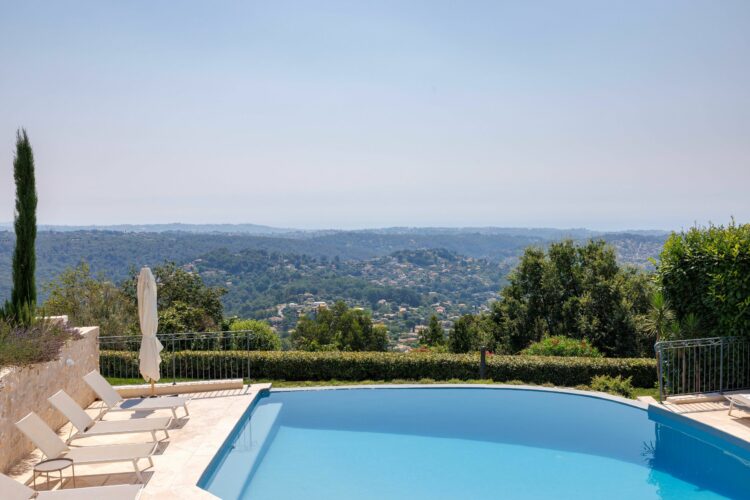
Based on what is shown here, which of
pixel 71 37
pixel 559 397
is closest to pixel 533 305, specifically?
pixel 559 397

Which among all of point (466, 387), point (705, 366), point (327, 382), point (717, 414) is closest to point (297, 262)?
point (327, 382)

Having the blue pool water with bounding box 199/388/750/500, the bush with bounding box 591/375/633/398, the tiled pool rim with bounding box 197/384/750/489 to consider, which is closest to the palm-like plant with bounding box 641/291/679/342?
the bush with bounding box 591/375/633/398

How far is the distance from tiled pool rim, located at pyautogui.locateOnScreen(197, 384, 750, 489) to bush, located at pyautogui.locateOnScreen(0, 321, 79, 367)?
327 centimetres

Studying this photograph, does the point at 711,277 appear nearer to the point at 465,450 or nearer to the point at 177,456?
the point at 465,450

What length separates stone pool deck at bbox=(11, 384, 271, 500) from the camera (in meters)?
7.28

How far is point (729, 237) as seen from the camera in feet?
36.9

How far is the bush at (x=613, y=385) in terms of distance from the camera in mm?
12250

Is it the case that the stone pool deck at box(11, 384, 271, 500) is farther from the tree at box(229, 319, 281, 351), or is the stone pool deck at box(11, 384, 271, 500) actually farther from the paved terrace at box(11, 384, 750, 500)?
the tree at box(229, 319, 281, 351)

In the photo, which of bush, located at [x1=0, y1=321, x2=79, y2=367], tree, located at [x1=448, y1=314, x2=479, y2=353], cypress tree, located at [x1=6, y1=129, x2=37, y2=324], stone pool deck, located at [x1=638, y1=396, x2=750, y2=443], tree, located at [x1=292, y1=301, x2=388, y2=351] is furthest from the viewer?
tree, located at [x1=292, y1=301, x2=388, y2=351]

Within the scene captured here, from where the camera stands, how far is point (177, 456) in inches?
330

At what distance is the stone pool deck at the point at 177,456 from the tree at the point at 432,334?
16626 millimetres

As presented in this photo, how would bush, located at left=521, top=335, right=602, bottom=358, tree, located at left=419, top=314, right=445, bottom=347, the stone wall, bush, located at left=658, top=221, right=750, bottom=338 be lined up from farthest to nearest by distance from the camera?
tree, located at left=419, top=314, right=445, bottom=347 < bush, located at left=521, top=335, right=602, bottom=358 < bush, located at left=658, top=221, right=750, bottom=338 < the stone wall

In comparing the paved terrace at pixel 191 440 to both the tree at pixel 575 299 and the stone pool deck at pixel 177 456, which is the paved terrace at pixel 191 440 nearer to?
the stone pool deck at pixel 177 456

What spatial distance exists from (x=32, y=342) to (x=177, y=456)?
3.04 meters
